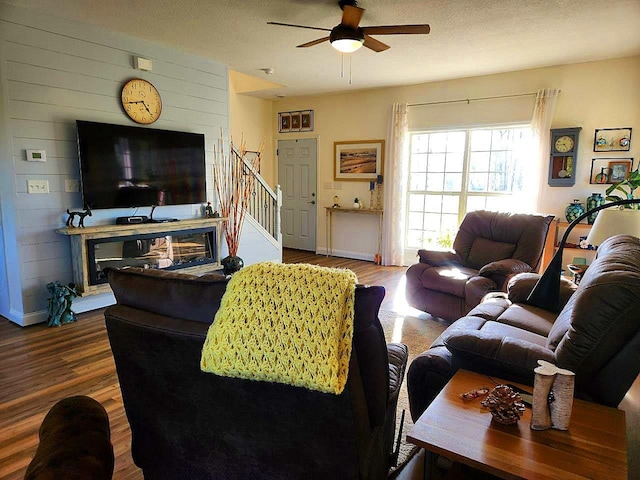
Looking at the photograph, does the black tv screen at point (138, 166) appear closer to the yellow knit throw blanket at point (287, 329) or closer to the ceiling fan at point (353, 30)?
the ceiling fan at point (353, 30)

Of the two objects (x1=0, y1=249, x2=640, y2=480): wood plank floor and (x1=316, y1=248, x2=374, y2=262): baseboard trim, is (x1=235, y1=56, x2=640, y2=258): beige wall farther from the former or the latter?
(x1=0, y1=249, x2=640, y2=480): wood plank floor

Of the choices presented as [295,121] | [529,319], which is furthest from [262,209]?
[529,319]

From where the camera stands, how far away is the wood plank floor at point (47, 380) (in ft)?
6.22

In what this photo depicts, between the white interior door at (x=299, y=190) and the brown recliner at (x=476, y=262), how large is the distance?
126 inches

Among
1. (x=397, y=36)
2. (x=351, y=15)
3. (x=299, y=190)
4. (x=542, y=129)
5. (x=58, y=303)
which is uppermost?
(x=397, y=36)

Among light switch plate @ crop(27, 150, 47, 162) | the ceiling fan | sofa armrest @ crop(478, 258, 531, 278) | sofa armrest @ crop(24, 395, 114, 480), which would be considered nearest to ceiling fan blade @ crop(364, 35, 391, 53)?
the ceiling fan

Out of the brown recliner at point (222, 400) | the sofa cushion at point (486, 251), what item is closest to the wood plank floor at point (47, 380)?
the brown recliner at point (222, 400)

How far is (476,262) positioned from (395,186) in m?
2.23

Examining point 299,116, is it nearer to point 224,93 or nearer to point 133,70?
point 224,93

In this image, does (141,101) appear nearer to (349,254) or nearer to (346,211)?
(346,211)

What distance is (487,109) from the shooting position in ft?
17.0

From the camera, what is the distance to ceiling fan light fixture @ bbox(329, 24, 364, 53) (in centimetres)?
301

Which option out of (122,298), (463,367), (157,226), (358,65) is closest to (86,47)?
(157,226)

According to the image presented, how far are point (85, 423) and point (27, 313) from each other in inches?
126
